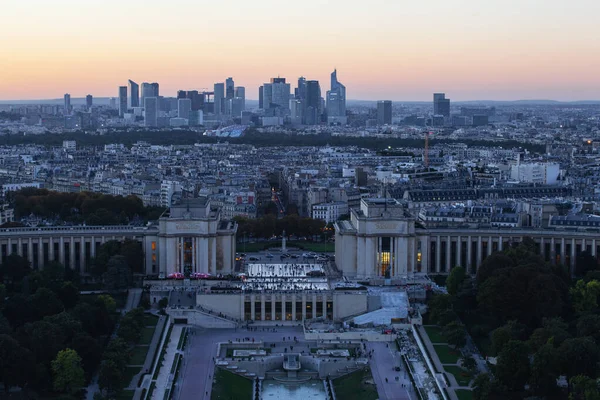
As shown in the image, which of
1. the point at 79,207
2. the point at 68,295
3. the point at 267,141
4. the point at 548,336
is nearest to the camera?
the point at 548,336

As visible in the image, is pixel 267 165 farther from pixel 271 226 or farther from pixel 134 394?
pixel 134 394

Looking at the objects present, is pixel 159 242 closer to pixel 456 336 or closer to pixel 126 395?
pixel 126 395

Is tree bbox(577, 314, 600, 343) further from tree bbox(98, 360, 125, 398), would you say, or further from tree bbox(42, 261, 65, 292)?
tree bbox(42, 261, 65, 292)

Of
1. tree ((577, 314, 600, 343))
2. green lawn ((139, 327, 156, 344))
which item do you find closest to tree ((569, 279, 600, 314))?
tree ((577, 314, 600, 343))

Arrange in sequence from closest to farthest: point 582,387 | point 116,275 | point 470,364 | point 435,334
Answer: point 582,387
point 470,364
point 435,334
point 116,275

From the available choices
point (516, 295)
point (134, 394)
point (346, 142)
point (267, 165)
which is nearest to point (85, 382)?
point (134, 394)

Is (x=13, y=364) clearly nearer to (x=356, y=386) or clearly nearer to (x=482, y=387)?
(x=356, y=386)

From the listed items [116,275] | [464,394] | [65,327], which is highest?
[116,275]

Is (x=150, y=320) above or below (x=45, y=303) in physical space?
below

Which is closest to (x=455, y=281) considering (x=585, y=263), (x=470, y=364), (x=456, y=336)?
(x=456, y=336)

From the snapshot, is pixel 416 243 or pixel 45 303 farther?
pixel 416 243
